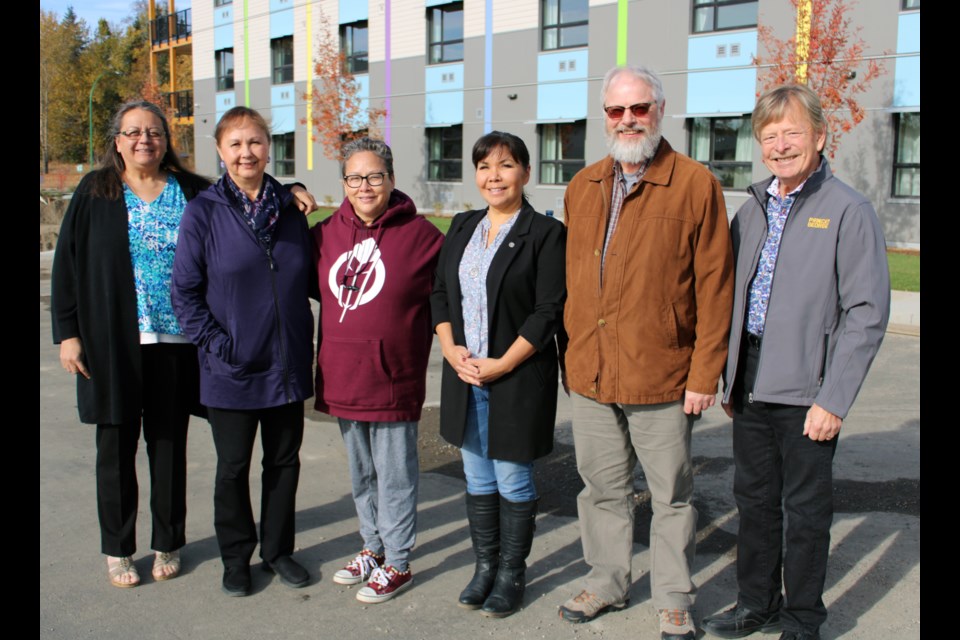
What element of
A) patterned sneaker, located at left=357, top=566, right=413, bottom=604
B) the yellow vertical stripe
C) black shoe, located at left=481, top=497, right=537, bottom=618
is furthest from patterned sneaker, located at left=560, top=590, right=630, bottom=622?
the yellow vertical stripe

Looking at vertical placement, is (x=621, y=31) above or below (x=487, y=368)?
above

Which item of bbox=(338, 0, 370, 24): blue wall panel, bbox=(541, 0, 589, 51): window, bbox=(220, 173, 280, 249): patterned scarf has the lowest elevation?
bbox=(220, 173, 280, 249): patterned scarf

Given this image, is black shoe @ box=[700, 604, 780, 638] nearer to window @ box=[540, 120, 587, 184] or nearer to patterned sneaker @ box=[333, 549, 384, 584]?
patterned sneaker @ box=[333, 549, 384, 584]

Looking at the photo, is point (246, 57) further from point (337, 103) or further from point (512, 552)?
point (512, 552)

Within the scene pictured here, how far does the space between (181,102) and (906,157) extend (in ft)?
133

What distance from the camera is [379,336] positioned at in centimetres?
373

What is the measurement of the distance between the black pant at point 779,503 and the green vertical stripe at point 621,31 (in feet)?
64.6

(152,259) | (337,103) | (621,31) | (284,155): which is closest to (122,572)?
(152,259)

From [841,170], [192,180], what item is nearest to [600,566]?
[192,180]

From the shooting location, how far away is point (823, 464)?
10.4 feet

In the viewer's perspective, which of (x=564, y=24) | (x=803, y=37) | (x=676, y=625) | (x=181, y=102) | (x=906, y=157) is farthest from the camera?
(x=181, y=102)

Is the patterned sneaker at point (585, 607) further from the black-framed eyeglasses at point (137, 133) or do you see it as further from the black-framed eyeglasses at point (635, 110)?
the black-framed eyeglasses at point (137, 133)

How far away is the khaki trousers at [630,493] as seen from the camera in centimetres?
338

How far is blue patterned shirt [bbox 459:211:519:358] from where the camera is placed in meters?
3.56
